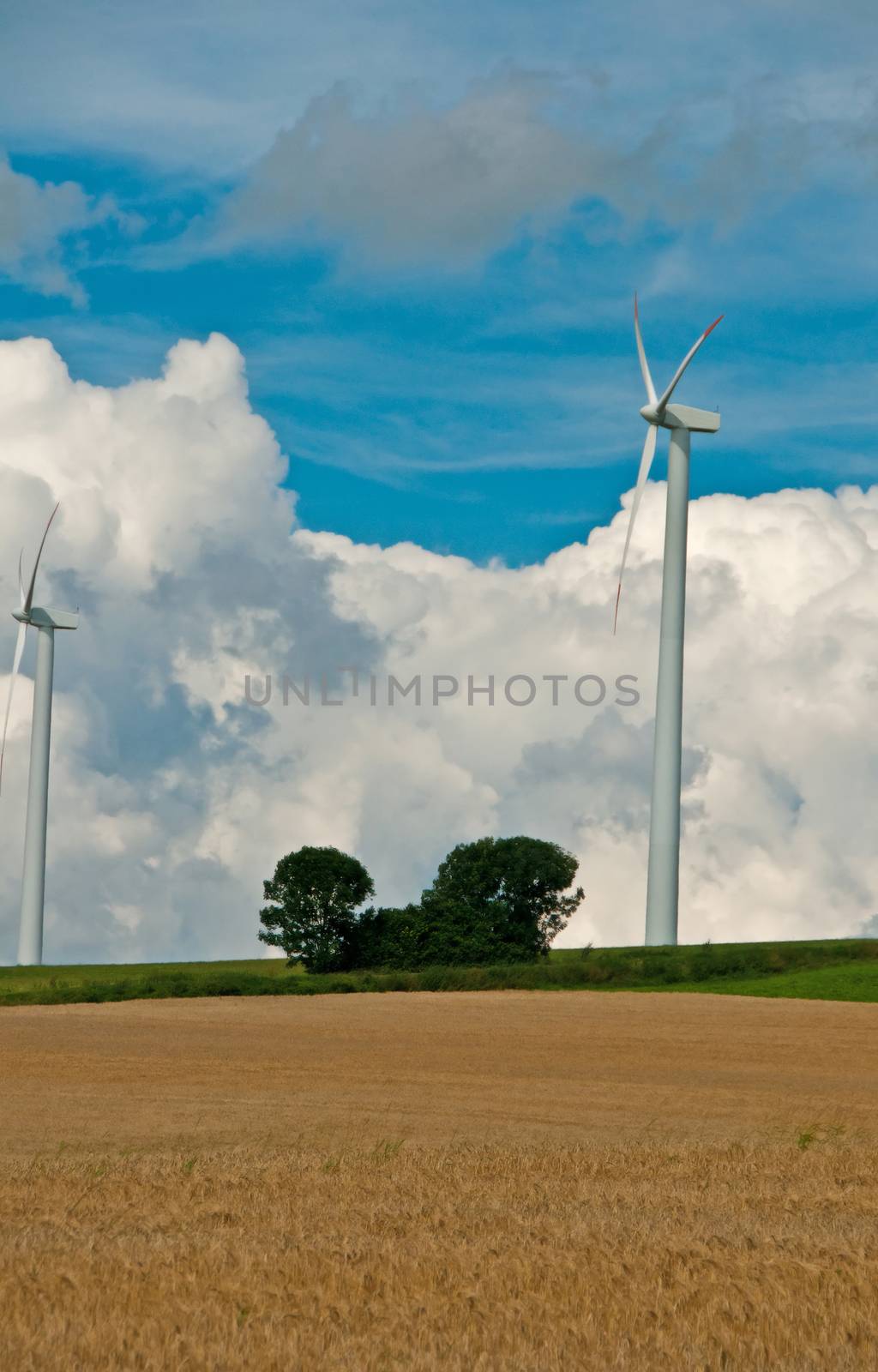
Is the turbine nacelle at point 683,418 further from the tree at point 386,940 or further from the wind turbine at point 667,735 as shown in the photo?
the tree at point 386,940

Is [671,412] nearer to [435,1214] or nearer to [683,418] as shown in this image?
[683,418]

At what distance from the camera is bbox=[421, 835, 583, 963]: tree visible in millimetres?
87938

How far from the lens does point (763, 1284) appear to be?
14375 mm

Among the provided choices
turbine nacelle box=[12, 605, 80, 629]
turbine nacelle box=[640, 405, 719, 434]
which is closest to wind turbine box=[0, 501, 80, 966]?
turbine nacelle box=[12, 605, 80, 629]

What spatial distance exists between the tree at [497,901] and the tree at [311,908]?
188 inches

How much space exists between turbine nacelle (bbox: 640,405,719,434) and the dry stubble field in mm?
43250

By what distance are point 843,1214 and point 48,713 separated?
267 feet

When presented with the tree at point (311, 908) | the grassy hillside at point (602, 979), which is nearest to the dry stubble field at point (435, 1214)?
the grassy hillside at point (602, 979)

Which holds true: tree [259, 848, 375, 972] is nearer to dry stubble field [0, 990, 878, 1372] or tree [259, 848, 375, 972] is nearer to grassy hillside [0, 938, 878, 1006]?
grassy hillside [0, 938, 878, 1006]

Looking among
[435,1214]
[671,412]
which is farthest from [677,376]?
[435,1214]

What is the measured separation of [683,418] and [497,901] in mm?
28097

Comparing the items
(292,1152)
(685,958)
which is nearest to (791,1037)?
(685,958)

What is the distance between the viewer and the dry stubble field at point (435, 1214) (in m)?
12.6

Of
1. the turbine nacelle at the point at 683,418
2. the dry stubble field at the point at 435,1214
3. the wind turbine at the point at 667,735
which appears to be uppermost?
the turbine nacelle at the point at 683,418
